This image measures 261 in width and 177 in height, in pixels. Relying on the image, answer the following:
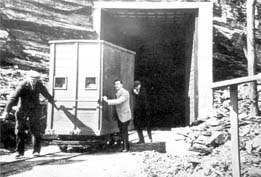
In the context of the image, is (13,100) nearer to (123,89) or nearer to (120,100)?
(120,100)

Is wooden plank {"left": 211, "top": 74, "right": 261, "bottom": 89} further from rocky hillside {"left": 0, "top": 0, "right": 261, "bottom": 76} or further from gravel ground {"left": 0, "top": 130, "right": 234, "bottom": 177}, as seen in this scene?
rocky hillside {"left": 0, "top": 0, "right": 261, "bottom": 76}

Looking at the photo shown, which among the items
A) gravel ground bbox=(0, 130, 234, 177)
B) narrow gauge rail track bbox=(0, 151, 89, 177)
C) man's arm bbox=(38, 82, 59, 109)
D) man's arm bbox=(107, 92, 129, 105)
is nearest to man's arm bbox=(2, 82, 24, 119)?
man's arm bbox=(38, 82, 59, 109)

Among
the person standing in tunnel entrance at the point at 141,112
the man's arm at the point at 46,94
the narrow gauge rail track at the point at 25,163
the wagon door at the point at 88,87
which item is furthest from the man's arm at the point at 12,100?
the person standing in tunnel entrance at the point at 141,112

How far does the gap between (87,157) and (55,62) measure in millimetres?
2695

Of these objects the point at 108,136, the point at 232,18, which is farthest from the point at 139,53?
the point at 108,136

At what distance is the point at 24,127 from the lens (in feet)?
26.5

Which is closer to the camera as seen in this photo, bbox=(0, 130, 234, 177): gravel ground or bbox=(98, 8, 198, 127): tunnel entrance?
bbox=(0, 130, 234, 177): gravel ground

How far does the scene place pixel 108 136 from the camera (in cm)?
995

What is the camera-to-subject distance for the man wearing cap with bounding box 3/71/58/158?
7957 millimetres

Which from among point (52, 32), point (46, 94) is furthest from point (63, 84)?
point (52, 32)

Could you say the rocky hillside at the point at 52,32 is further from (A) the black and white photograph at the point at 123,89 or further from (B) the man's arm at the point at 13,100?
(B) the man's arm at the point at 13,100

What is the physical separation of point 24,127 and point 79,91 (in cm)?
181

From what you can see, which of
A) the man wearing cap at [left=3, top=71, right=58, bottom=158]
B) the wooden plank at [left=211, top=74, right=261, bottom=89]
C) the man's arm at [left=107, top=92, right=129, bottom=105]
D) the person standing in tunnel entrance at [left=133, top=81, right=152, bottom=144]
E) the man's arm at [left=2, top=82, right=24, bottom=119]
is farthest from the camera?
the person standing in tunnel entrance at [left=133, top=81, right=152, bottom=144]

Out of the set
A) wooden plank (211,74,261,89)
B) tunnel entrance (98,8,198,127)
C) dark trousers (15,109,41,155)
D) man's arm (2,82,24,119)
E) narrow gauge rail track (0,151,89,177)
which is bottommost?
narrow gauge rail track (0,151,89,177)
